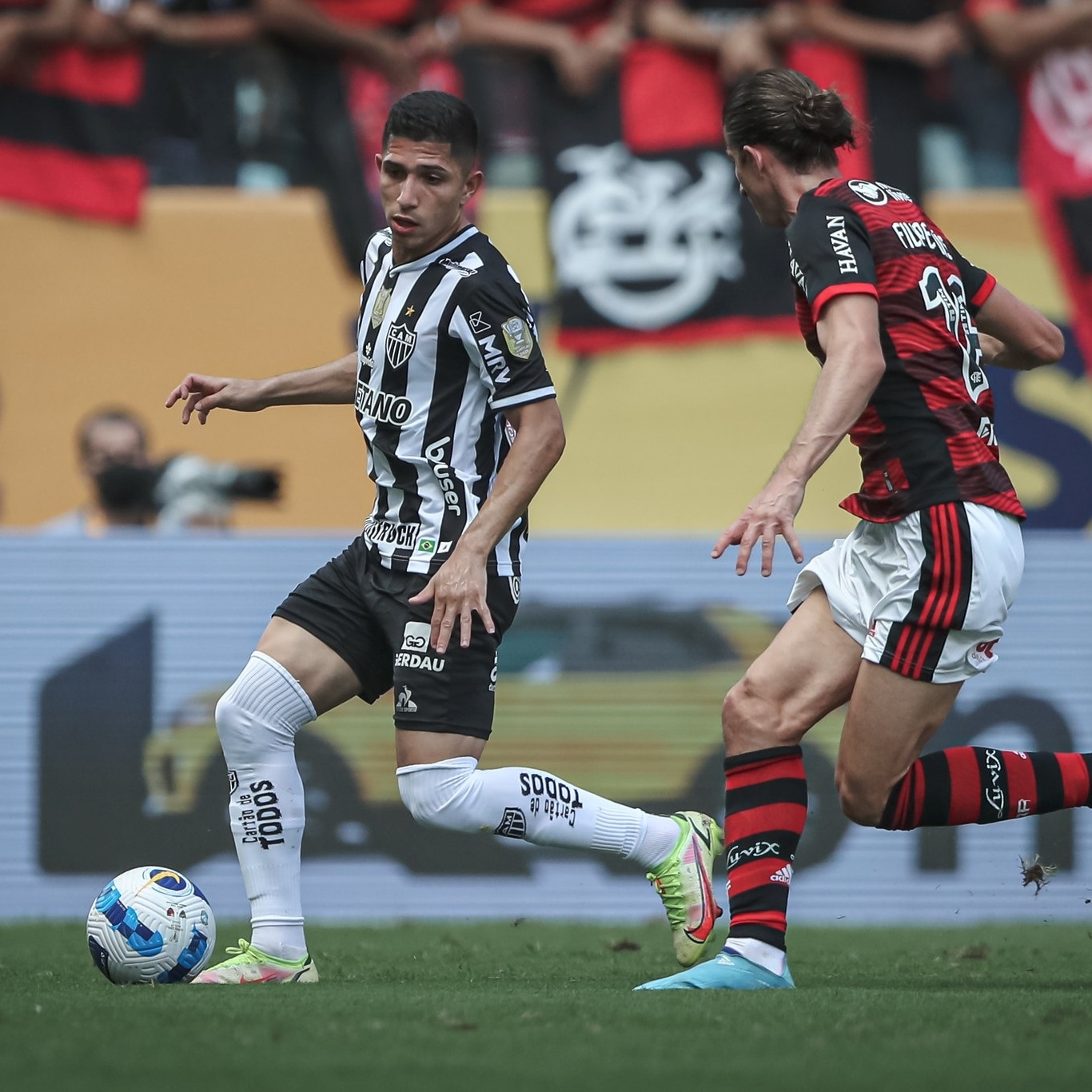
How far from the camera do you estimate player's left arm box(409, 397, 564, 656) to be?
4.22 meters

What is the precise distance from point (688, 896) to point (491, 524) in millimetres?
1160

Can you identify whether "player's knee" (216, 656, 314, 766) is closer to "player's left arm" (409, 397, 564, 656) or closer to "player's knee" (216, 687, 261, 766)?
"player's knee" (216, 687, 261, 766)

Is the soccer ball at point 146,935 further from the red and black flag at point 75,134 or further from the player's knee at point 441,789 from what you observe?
the red and black flag at point 75,134

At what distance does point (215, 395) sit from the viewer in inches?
193

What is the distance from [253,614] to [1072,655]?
140 inches

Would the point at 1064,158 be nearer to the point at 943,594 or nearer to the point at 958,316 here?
the point at 958,316

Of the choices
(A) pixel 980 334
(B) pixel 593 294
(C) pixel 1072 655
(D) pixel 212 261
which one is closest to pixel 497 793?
(A) pixel 980 334

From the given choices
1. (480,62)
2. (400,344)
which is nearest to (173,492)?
(480,62)

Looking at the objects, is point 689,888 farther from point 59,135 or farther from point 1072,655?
point 59,135

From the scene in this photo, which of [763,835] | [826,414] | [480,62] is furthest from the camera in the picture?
[480,62]

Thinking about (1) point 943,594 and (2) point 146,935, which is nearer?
(1) point 943,594

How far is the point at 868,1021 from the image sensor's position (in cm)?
358

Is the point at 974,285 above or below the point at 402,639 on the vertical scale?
above

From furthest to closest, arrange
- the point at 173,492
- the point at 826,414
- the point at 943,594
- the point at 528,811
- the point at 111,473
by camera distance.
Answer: the point at 111,473
the point at 173,492
the point at 528,811
the point at 943,594
the point at 826,414
